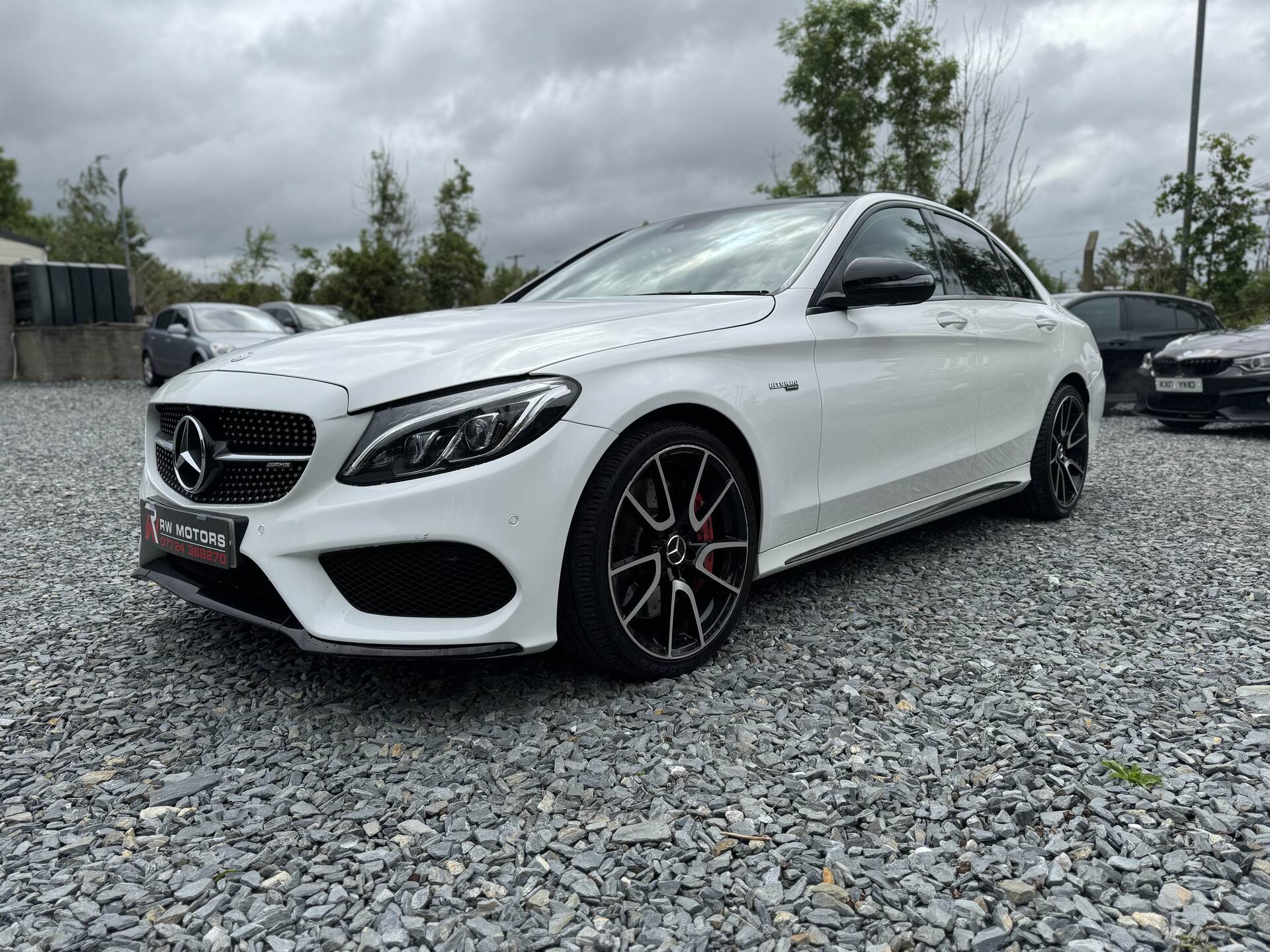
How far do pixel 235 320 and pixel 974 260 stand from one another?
1226cm

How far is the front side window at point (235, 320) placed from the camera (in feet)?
45.0

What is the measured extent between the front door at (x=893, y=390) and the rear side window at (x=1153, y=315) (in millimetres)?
7898

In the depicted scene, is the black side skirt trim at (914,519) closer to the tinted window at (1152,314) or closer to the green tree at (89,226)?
the tinted window at (1152,314)

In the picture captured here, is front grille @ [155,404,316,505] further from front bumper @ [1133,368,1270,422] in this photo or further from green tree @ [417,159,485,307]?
green tree @ [417,159,485,307]

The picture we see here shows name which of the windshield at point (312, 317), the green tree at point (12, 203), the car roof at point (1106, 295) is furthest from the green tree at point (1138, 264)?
the green tree at point (12, 203)

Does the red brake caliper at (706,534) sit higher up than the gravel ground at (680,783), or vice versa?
the red brake caliper at (706,534)

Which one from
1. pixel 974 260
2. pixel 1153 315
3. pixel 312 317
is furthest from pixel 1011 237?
pixel 974 260

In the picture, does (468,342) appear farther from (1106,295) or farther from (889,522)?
(1106,295)

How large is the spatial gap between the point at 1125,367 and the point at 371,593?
1044 centimetres

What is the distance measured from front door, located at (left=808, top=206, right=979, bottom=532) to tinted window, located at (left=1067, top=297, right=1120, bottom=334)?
7.47 metres

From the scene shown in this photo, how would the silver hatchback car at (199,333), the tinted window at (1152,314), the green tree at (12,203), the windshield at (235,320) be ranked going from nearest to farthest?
1. the tinted window at (1152,314)
2. the silver hatchback car at (199,333)
3. the windshield at (235,320)
4. the green tree at (12,203)

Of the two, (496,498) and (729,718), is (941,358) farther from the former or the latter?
(496,498)

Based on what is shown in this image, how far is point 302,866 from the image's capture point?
1938 millimetres

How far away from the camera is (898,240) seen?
387 centimetres
